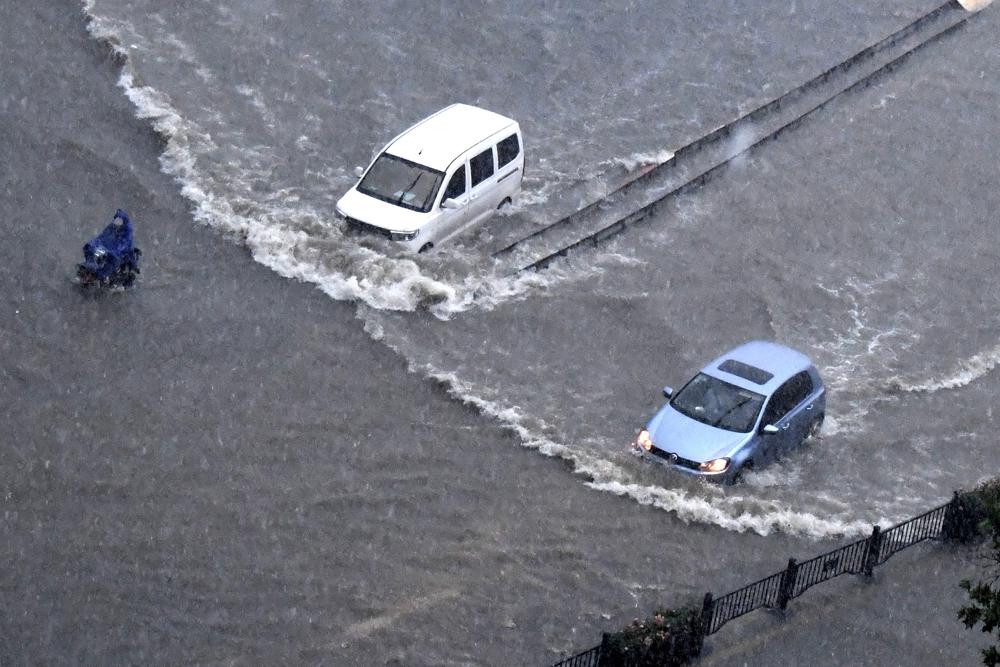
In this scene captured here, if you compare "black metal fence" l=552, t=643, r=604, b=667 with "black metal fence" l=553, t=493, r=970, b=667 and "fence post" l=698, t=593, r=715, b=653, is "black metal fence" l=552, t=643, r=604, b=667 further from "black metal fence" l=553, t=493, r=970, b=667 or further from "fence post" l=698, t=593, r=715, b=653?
"fence post" l=698, t=593, r=715, b=653

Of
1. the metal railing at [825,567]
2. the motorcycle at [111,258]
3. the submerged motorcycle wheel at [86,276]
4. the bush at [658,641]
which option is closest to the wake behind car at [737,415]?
the metal railing at [825,567]

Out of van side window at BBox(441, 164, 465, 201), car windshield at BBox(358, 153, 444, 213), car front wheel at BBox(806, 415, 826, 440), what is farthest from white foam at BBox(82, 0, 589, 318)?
car front wheel at BBox(806, 415, 826, 440)

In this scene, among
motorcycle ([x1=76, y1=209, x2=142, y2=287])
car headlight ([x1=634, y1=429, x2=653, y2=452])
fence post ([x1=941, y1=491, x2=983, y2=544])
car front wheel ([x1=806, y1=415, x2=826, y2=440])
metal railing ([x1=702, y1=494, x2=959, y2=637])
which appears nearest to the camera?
metal railing ([x1=702, y1=494, x2=959, y2=637])

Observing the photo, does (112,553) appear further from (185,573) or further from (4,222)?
(4,222)

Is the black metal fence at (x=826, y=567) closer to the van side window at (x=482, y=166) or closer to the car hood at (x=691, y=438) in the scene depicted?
the car hood at (x=691, y=438)

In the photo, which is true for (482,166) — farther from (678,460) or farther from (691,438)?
(678,460)

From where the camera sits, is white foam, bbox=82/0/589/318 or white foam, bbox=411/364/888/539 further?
white foam, bbox=82/0/589/318
